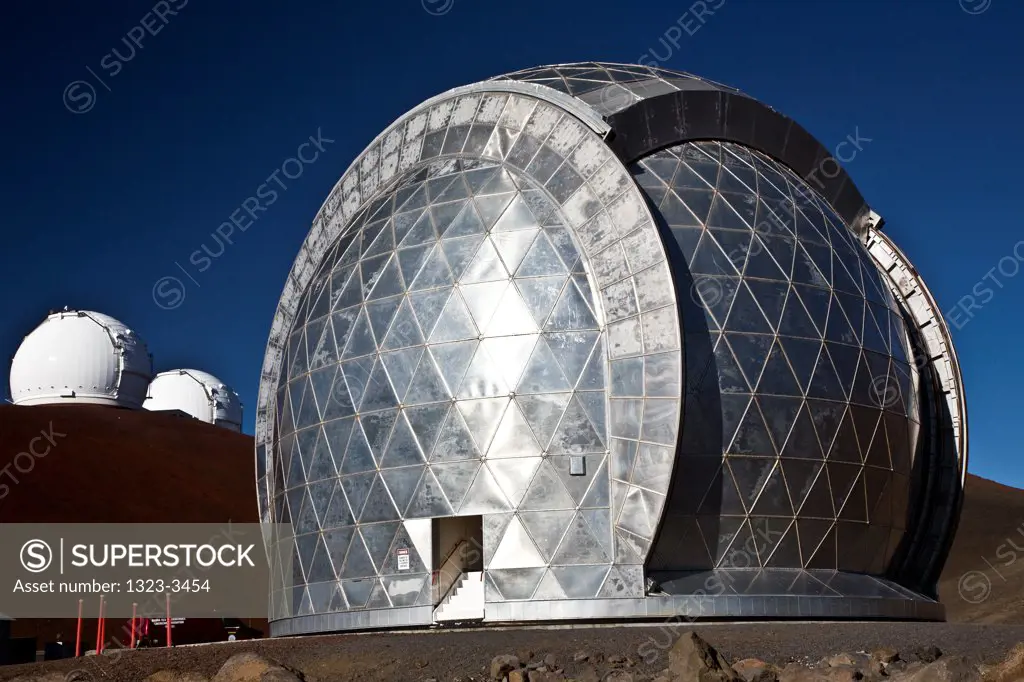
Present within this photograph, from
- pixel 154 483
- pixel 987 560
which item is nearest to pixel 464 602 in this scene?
pixel 154 483

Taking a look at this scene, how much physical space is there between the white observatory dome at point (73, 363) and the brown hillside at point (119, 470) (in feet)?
4.29

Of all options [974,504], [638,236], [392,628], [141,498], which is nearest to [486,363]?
[638,236]

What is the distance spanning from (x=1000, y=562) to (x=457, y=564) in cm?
3454

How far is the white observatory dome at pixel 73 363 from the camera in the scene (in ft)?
184

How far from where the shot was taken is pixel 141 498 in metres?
49.7

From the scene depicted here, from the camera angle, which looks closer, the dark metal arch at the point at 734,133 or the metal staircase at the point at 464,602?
the metal staircase at the point at 464,602

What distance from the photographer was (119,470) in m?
51.4

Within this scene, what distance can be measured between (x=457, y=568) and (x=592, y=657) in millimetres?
6381

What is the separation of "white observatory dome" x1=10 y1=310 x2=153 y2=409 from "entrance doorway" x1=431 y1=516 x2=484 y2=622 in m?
41.4

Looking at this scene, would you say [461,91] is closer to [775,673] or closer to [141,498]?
[775,673]

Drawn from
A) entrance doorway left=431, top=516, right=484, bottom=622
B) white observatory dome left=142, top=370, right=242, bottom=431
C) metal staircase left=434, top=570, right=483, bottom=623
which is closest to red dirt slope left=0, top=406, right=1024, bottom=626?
white observatory dome left=142, top=370, right=242, bottom=431

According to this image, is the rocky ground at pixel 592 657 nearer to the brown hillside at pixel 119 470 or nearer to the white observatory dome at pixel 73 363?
the brown hillside at pixel 119 470

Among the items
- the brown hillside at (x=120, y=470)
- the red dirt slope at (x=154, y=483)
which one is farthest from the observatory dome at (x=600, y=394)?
the brown hillside at (x=120, y=470)

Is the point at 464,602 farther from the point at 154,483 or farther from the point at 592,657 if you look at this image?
the point at 154,483
